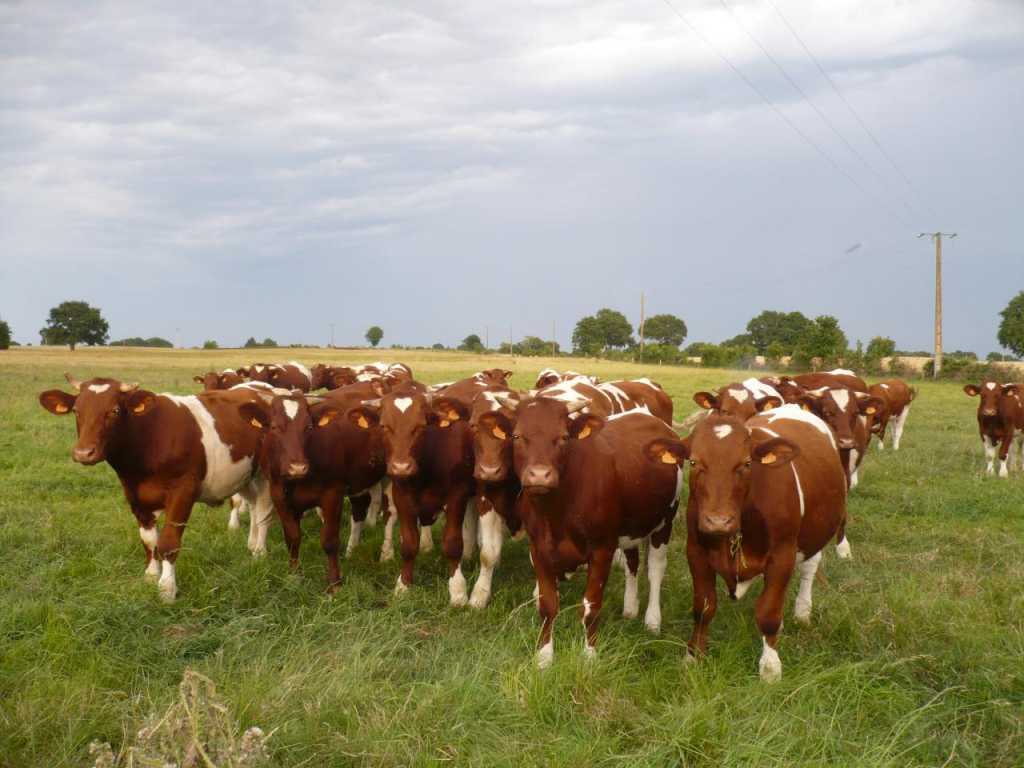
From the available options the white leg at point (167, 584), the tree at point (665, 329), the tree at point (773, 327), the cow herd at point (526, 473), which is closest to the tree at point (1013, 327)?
the tree at point (773, 327)

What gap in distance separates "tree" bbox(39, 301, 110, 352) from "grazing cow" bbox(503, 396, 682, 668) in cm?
10414

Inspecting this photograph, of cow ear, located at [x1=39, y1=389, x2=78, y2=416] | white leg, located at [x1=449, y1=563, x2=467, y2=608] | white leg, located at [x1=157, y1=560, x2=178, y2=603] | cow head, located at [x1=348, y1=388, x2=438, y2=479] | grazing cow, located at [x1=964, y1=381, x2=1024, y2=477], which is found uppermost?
cow ear, located at [x1=39, y1=389, x2=78, y2=416]

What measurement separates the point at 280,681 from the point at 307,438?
322cm

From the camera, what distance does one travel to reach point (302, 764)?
13.9 feet

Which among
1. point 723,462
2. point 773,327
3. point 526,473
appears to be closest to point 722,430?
point 723,462

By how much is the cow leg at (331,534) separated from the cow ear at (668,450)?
337 cm

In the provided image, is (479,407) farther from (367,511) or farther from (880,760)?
(880,760)

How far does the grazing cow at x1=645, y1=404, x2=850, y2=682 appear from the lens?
210 inches

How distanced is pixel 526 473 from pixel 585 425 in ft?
1.91

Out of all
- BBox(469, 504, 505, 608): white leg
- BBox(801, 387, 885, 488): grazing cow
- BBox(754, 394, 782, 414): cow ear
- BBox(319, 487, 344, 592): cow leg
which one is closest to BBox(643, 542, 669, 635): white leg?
BBox(469, 504, 505, 608): white leg

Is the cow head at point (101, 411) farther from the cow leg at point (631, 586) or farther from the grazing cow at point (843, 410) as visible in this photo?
the grazing cow at point (843, 410)

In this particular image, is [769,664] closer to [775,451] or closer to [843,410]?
[775,451]

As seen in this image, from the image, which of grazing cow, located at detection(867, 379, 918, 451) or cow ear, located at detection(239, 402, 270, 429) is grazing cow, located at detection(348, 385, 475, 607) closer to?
cow ear, located at detection(239, 402, 270, 429)

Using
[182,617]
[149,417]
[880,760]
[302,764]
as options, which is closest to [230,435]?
[149,417]
